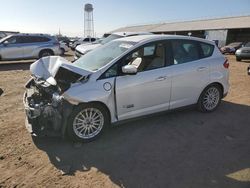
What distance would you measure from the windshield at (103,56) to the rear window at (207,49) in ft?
5.92

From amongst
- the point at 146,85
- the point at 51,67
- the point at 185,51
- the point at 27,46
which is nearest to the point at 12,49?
Result: the point at 27,46

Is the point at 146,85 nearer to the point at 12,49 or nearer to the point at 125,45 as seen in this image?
the point at 125,45

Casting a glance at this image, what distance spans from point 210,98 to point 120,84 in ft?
8.44

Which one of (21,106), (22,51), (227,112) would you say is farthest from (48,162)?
(22,51)

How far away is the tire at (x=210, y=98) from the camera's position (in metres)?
6.37

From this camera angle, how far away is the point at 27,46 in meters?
17.3

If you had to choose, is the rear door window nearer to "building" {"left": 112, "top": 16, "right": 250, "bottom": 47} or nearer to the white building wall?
"building" {"left": 112, "top": 16, "right": 250, "bottom": 47}

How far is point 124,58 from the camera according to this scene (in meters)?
5.12

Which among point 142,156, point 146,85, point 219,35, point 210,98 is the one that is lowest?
point 219,35

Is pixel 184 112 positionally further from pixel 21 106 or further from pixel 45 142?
pixel 21 106

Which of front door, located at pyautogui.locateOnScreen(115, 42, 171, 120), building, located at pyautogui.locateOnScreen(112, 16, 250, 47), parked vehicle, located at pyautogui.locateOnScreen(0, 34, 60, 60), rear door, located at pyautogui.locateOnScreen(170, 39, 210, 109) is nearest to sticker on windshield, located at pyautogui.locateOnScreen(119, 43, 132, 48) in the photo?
front door, located at pyautogui.locateOnScreen(115, 42, 171, 120)

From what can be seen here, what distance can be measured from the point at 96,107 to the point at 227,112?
3.41 meters

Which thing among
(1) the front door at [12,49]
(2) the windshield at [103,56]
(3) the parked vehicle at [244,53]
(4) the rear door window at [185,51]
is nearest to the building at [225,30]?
(3) the parked vehicle at [244,53]

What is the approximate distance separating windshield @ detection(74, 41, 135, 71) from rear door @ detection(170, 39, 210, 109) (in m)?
1.05
